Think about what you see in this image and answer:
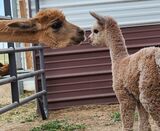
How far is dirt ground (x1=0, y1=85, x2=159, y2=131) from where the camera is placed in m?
5.80

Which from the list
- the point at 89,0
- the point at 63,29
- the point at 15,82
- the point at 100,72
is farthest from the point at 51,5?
the point at 63,29

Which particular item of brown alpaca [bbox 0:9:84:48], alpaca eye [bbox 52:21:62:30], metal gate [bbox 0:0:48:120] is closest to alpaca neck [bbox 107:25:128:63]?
metal gate [bbox 0:0:48:120]

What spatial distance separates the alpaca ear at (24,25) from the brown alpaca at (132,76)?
1391 mm

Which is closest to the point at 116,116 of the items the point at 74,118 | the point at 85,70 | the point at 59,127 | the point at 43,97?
the point at 74,118

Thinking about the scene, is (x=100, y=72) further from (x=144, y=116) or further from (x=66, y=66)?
(x=144, y=116)

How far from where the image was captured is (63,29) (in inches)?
125

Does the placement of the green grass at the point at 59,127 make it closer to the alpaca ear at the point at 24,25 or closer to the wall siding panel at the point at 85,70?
the wall siding panel at the point at 85,70

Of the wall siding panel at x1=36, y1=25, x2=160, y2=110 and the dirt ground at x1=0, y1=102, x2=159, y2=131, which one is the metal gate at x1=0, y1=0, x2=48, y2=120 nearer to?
the dirt ground at x1=0, y1=102, x2=159, y2=131

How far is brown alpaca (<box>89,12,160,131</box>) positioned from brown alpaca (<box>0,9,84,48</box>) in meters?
1.05

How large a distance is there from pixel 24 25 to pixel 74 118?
3.61 metres

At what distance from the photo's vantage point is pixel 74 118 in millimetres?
6445

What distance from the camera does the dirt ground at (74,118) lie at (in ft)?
19.0

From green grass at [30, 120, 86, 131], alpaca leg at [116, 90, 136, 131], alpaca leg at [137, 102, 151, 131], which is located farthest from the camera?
green grass at [30, 120, 86, 131]

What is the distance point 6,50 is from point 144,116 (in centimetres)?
168
